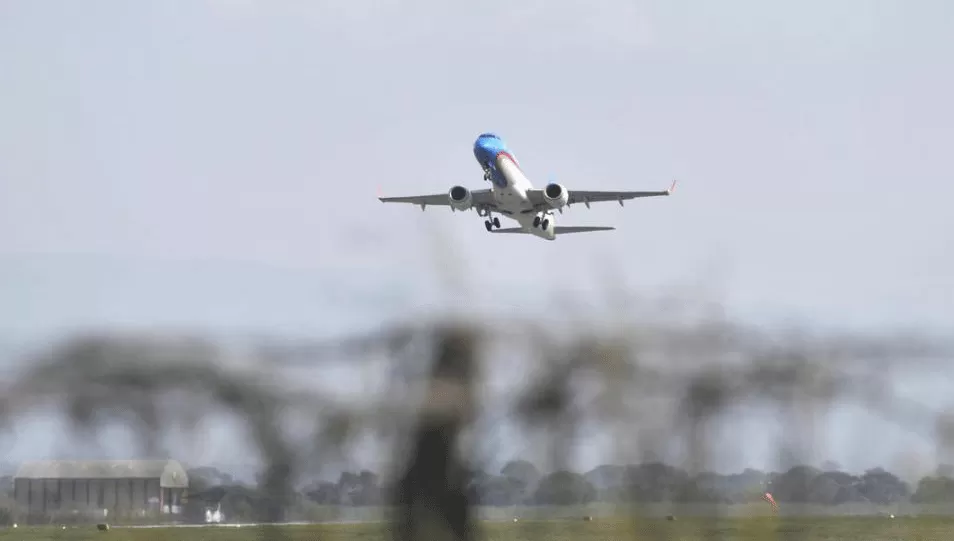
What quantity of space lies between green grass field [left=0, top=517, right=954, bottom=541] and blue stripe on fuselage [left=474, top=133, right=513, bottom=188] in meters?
35.5

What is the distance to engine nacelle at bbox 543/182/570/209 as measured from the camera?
107 meters

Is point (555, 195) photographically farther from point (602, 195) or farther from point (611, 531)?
point (611, 531)

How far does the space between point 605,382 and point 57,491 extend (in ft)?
56.5

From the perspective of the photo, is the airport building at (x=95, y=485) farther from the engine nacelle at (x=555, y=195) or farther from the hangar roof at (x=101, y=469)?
the engine nacelle at (x=555, y=195)

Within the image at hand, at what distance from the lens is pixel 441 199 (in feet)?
384

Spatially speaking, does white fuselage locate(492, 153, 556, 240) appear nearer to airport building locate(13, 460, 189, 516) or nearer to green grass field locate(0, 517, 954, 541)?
green grass field locate(0, 517, 954, 541)

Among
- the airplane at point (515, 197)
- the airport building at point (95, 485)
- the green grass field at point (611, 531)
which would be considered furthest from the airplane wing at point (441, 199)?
the airport building at point (95, 485)

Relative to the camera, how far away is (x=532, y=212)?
4313 inches

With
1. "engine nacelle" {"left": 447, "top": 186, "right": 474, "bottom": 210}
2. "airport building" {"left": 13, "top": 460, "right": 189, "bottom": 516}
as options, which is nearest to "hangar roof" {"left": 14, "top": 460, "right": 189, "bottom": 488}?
"airport building" {"left": 13, "top": 460, "right": 189, "bottom": 516}

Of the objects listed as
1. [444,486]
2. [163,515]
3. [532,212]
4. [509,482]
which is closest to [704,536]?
[509,482]

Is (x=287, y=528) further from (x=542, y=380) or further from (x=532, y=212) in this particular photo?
(x=532, y=212)

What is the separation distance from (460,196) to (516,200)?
4130mm

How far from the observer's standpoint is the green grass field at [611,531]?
50375 millimetres

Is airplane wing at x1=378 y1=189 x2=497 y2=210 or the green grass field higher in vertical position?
airplane wing at x1=378 y1=189 x2=497 y2=210
